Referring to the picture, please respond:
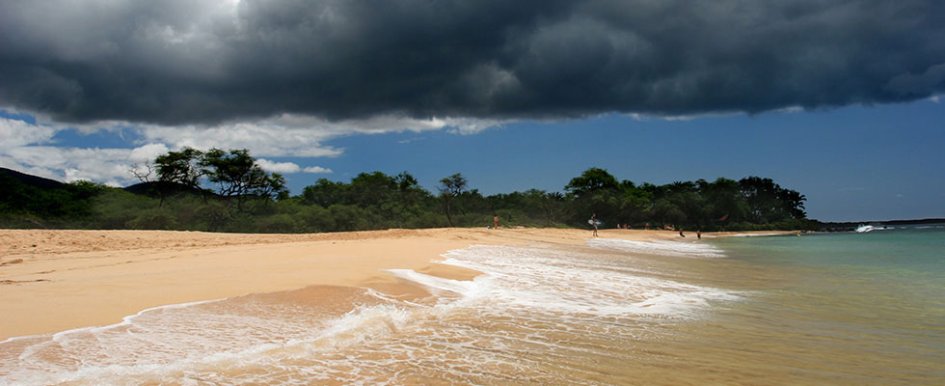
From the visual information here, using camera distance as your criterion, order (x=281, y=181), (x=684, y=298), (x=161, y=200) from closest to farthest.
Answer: (x=684, y=298)
(x=161, y=200)
(x=281, y=181)

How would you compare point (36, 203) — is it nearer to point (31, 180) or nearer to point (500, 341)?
point (31, 180)

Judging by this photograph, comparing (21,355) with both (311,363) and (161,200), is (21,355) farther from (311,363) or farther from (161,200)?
(161,200)

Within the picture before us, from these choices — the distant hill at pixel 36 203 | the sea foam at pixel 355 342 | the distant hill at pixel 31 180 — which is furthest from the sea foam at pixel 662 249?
the distant hill at pixel 31 180

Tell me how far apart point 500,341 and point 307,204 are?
3674 centimetres

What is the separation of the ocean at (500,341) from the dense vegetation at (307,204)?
24040 millimetres

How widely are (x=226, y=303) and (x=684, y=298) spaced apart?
5867 millimetres

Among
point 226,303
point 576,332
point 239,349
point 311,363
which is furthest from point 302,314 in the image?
point 576,332

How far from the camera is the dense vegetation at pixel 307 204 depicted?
1067 inches

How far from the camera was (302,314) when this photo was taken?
203 inches

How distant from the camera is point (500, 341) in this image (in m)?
4.48

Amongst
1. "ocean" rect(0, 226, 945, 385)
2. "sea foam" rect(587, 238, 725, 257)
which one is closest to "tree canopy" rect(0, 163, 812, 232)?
"sea foam" rect(587, 238, 725, 257)

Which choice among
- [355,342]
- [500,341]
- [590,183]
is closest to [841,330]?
[500,341]

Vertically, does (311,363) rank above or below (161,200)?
below

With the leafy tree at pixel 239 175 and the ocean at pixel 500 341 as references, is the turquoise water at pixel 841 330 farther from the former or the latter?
the leafy tree at pixel 239 175
